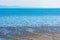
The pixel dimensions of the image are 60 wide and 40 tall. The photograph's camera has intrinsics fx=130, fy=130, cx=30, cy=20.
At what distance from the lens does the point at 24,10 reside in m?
4.42

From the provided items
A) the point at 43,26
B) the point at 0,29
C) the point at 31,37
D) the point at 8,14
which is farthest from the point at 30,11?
the point at 31,37

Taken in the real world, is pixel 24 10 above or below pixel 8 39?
below

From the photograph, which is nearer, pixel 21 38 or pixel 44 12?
pixel 21 38

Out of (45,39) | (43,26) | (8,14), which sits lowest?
(8,14)

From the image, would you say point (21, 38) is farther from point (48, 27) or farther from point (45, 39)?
point (48, 27)

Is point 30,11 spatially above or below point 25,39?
below

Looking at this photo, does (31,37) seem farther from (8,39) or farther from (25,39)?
(8,39)

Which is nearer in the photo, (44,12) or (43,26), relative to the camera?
(43,26)

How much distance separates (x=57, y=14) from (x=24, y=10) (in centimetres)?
111

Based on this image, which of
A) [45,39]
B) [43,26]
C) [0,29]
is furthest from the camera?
[43,26]

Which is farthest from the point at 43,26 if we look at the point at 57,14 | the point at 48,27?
the point at 57,14

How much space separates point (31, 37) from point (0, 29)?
0.82 metres

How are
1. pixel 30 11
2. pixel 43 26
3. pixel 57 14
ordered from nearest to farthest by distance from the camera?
pixel 43 26
pixel 57 14
pixel 30 11

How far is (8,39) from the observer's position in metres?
2.09
